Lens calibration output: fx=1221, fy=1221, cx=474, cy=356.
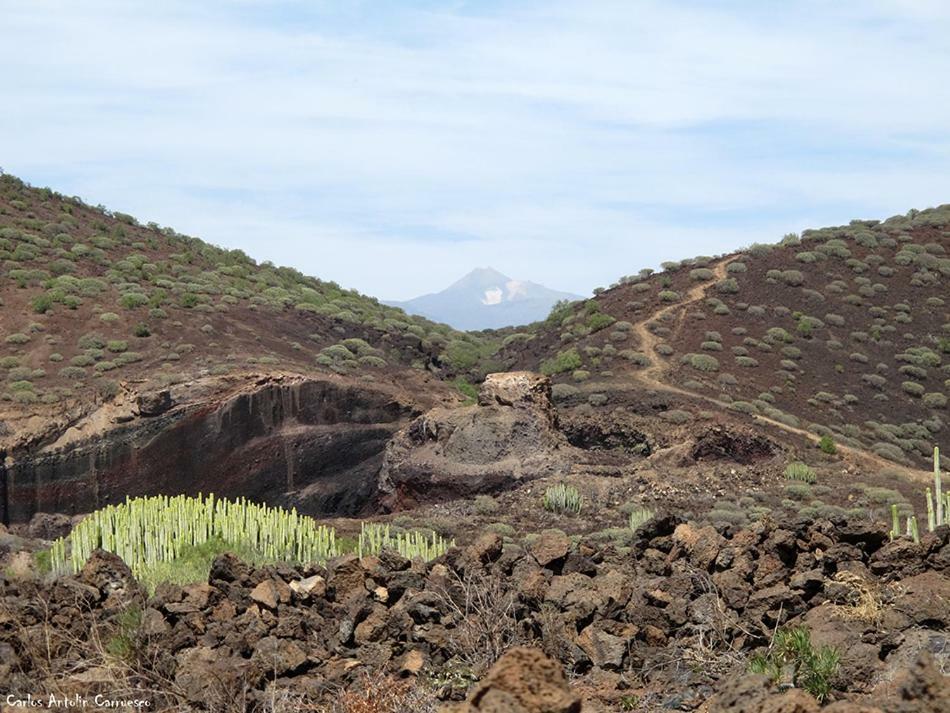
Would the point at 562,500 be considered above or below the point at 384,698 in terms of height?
Result: below

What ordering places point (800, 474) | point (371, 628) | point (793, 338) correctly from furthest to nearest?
point (793, 338)
point (800, 474)
point (371, 628)

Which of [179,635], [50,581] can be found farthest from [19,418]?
[179,635]

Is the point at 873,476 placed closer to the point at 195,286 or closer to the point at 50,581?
the point at 50,581

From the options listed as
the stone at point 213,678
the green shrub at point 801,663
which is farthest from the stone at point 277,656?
the green shrub at point 801,663

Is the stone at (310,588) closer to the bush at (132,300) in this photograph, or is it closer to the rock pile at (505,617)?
the rock pile at (505,617)

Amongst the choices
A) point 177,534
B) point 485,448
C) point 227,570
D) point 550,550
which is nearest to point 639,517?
point 485,448

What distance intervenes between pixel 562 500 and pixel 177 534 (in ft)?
35.0

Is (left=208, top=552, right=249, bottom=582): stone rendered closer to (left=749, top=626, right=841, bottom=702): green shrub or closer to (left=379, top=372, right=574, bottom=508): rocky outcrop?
(left=749, top=626, right=841, bottom=702): green shrub

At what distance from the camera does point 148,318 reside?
3953 centimetres

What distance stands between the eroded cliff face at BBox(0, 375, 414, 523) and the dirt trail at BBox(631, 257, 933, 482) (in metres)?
9.07

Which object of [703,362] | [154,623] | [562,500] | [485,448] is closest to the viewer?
[154,623]

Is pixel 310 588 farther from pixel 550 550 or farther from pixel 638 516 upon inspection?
pixel 638 516

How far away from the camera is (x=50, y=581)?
12586mm

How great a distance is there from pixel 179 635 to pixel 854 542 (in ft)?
20.9
